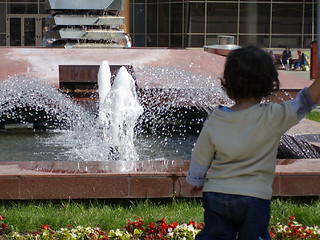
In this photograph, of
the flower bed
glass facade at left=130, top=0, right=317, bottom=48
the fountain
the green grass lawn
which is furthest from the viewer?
glass facade at left=130, top=0, right=317, bottom=48

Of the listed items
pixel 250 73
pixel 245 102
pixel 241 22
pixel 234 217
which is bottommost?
pixel 234 217

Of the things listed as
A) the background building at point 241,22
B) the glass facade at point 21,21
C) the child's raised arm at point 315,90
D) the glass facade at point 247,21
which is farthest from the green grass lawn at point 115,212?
the glass facade at point 21,21

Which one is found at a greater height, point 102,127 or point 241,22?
point 241,22

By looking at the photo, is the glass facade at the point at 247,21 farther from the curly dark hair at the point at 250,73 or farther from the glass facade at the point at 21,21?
the curly dark hair at the point at 250,73

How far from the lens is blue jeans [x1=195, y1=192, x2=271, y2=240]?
2.68 meters

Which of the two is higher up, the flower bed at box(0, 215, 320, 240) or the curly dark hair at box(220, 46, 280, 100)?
the curly dark hair at box(220, 46, 280, 100)

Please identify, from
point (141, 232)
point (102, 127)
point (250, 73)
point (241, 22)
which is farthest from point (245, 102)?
point (241, 22)

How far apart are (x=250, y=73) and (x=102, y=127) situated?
514 cm

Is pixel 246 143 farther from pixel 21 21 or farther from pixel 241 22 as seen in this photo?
pixel 21 21

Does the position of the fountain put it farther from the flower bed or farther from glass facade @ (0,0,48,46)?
glass facade @ (0,0,48,46)

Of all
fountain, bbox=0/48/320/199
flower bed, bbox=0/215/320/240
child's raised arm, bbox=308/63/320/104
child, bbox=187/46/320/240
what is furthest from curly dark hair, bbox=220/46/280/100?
fountain, bbox=0/48/320/199

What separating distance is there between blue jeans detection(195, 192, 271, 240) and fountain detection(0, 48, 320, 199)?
191 cm

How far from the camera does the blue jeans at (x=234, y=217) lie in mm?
2678

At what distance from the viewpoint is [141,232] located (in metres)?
4.11
